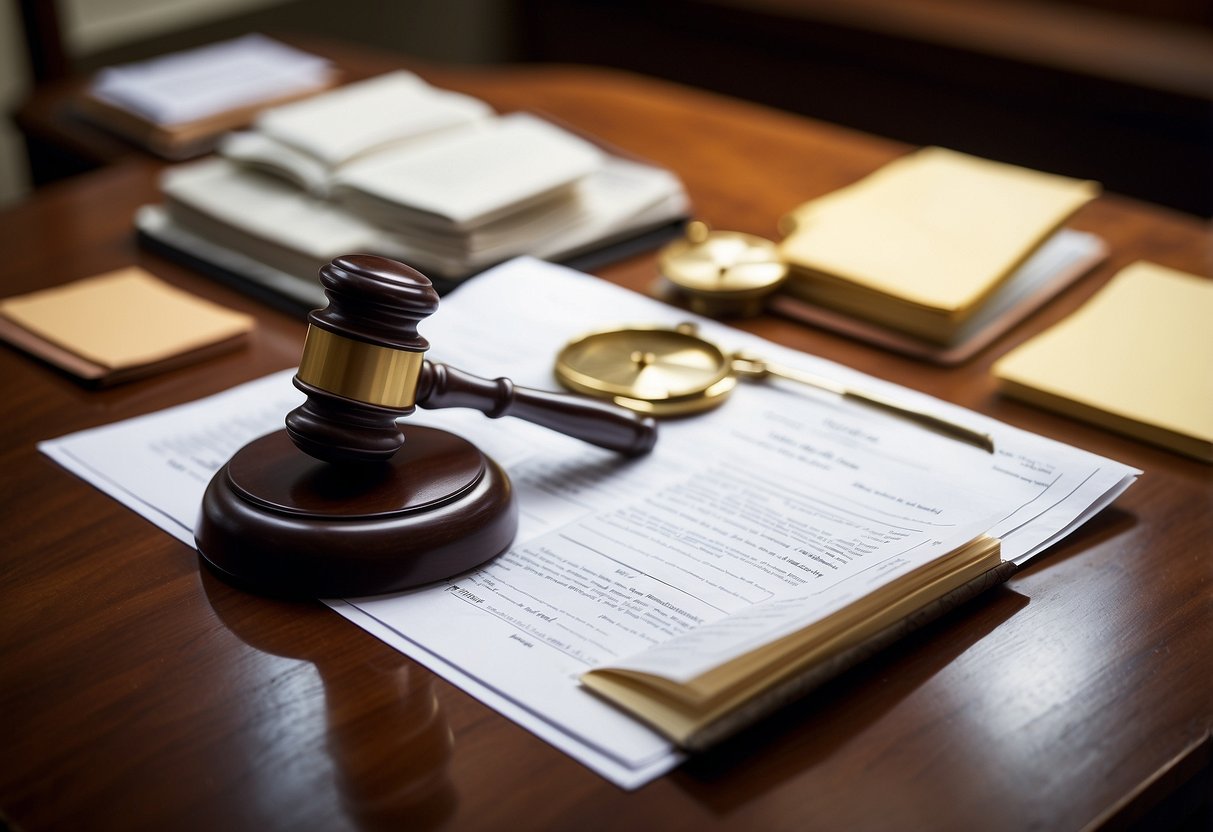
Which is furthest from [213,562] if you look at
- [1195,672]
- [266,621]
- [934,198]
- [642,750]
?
[934,198]

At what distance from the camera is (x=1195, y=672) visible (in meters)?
0.69

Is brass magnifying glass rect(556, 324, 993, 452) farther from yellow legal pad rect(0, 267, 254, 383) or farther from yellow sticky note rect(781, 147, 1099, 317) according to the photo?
yellow legal pad rect(0, 267, 254, 383)

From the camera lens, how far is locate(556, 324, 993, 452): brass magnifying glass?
0.94 m

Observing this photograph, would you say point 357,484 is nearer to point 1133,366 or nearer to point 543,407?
point 543,407

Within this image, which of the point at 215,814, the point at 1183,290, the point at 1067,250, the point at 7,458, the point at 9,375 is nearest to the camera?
the point at 215,814

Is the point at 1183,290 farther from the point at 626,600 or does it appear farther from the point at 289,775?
the point at 289,775

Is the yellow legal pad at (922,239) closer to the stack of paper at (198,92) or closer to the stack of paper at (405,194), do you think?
the stack of paper at (405,194)

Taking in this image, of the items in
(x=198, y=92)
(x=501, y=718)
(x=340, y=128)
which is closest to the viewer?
(x=501, y=718)

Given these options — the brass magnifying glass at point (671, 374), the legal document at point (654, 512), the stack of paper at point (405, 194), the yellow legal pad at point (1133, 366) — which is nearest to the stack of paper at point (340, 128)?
the stack of paper at point (405, 194)

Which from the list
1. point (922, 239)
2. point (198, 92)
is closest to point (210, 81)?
point (198, 92)

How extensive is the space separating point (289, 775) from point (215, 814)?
4cm

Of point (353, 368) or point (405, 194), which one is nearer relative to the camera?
point (353, 368)

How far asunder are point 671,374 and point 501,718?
1.29 ft

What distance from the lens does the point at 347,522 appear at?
2.35ft
